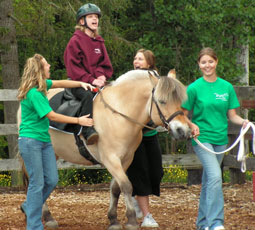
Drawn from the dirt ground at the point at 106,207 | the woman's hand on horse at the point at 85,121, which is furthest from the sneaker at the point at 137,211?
the woman's hand on horse at the point at 85,121

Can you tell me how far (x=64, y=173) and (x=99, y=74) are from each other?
4.49m

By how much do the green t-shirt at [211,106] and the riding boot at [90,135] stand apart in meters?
1.05

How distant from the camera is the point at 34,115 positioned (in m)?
5.14

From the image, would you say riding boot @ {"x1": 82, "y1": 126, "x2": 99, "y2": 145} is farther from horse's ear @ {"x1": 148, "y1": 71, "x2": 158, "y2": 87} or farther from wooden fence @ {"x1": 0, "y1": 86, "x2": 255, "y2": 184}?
wooden fence @ {"x1": 0, "y1": 86, "x2": 255, "y2": 184}

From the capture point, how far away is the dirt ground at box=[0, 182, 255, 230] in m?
6.53

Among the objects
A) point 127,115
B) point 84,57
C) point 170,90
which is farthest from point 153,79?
point 84,57

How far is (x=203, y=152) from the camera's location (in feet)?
17.7

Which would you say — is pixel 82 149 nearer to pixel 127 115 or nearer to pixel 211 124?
pixel 127 115

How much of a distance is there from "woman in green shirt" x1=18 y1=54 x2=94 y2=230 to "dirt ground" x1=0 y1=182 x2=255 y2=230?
124 centimetres

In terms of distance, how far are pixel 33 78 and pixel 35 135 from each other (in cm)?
54

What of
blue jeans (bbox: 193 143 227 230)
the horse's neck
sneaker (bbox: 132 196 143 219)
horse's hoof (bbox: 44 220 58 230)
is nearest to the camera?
blue jeans (bbox: 193 143 227 230)

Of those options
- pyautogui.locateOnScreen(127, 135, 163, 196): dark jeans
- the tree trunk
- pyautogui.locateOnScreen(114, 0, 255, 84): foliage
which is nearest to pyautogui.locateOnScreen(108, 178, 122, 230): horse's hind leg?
pyautogui.locateOnScreen(127, 135, 163, 196): dark jeans

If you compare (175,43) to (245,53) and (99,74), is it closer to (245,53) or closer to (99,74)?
(245,53)

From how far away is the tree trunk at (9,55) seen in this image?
527 inches
